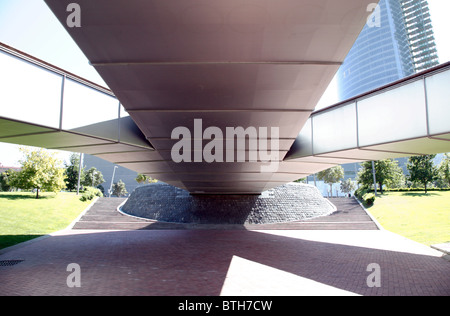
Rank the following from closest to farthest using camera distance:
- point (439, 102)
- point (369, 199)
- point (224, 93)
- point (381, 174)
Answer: point (224, 93) → point (439, 102) → point (369, 199) → point (381, 174)

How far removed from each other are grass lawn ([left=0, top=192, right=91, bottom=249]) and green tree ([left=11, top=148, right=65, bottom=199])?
4.83 ft

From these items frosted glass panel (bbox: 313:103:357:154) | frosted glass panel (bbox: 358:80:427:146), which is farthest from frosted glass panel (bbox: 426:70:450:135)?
frosted glass panel (bbox: 313:103:357:154)

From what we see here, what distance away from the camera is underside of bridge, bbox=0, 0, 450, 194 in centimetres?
350

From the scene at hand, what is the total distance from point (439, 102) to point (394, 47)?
610 feet

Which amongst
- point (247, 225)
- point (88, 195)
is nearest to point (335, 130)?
point (247, 225)

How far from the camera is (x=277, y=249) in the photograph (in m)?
15.1

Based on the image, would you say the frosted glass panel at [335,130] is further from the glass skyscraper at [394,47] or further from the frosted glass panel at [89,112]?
the glass skyscraper at [394,47]

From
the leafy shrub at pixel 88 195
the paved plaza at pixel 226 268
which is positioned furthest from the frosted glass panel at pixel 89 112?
the leafy shrub at pixel 88 195

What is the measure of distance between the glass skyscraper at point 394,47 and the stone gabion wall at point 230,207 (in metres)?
145

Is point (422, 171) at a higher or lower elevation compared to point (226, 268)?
higher

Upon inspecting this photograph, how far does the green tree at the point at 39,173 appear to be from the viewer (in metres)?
33.3

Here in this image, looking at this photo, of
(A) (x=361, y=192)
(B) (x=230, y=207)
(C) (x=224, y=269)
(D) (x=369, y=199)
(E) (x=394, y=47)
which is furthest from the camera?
(E) (x=394, y=47)

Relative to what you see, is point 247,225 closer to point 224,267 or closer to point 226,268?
point 224,267

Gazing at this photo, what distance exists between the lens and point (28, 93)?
743 centimetres
